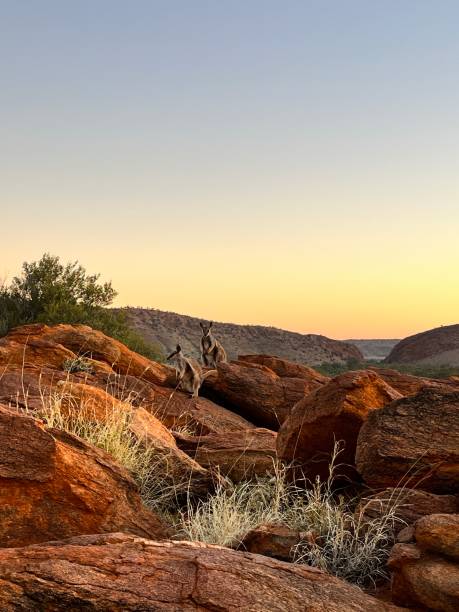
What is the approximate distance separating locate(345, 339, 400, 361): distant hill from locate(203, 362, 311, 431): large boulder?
129 meters

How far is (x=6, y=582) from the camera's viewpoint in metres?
4.18

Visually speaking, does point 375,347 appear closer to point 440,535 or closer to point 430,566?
point 440,535

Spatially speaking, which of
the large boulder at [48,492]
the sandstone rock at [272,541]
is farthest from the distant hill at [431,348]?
the large boulder at [48,492]

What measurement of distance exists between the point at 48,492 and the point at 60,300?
23.9m

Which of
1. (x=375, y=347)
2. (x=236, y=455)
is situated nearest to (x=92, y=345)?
(x=236, y=455)

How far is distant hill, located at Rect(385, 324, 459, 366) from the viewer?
76.6 m

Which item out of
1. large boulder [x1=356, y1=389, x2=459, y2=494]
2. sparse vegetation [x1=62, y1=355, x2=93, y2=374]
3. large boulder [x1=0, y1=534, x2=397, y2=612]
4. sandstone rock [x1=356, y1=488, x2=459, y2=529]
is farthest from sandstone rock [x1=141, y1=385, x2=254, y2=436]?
large boulder [x1=0, y1=534, x2=397, y2=612]

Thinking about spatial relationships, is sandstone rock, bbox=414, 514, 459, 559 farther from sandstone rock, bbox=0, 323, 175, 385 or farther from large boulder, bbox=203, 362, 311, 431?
sandstone rock, bbox=0, 323, 175, 385

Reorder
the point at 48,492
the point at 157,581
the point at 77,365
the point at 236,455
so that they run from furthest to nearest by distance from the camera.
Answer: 1. the point at 77,365
2. the point at 236,455
3. the point at 48,492
4. the point at 157,581

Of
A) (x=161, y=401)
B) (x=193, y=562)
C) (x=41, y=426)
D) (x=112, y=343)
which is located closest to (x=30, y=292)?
(x=112, y=343)

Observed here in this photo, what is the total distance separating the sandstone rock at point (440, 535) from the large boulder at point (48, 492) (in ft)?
8.48

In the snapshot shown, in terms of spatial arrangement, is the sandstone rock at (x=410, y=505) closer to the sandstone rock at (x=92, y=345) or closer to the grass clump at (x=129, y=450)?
the grass clump at (x=129, y=450)

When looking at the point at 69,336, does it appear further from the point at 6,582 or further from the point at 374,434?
the point at 6,582

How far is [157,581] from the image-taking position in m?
4.38
